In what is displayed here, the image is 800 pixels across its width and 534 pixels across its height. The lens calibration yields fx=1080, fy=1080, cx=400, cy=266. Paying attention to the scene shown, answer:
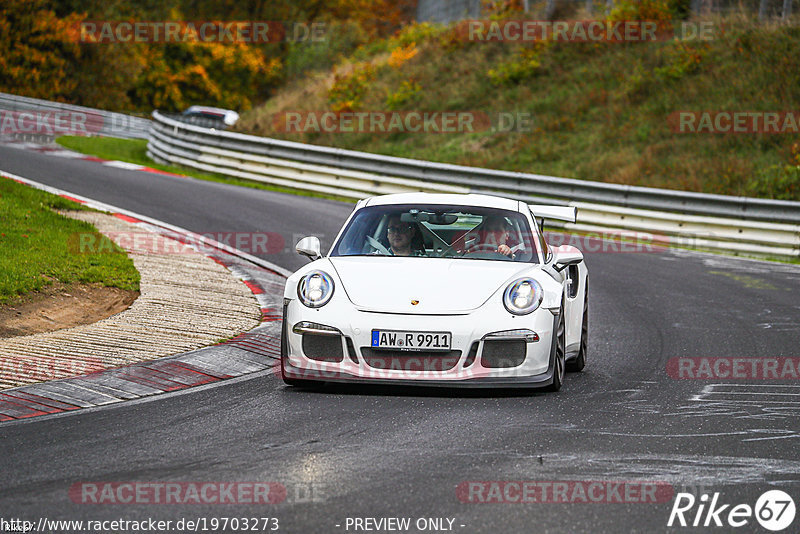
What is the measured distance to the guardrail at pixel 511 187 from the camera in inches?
734

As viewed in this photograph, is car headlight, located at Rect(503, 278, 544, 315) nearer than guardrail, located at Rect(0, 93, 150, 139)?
Yes

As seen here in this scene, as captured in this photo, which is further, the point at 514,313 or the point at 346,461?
the point at 514,313

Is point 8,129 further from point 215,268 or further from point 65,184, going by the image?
point 215,268

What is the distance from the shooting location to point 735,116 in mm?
25281

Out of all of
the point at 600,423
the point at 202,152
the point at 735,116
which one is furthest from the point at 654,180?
the point at 600,423

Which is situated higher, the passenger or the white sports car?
the passenger

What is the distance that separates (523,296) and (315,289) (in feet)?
4.78

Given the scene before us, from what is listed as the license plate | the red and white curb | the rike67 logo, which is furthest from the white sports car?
the rike67 logo

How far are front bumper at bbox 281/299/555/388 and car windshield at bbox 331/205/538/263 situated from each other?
3.32ft

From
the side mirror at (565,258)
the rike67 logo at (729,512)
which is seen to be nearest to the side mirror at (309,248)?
the side mirror at (565,258)

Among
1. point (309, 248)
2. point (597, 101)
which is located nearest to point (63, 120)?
point (597, 101)

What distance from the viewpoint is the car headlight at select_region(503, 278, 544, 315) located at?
24.3 ft

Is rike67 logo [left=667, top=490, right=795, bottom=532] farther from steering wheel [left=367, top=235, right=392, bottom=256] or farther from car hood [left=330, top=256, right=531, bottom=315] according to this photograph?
steering wheel [left=367, top=235, right=392, bottom=256]

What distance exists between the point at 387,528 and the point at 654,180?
19.9 meters
